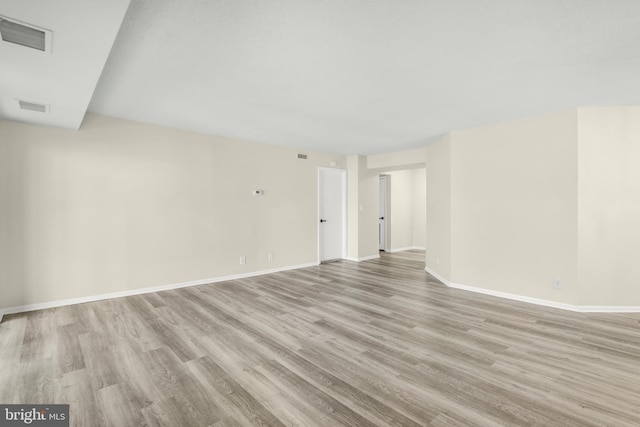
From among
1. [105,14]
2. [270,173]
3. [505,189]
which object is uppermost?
[105,14]

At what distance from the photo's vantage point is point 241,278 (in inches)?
213

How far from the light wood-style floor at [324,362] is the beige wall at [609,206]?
426mm

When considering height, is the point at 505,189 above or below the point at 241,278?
above

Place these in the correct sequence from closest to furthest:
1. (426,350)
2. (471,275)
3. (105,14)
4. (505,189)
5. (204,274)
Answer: (105,14) < (426,350) < (505,189) < (471,275) < (204,274)

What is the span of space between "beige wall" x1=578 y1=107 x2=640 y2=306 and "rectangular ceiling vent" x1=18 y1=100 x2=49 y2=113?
6326 millimetres

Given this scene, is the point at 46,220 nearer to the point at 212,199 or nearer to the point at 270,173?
the point at 212,199

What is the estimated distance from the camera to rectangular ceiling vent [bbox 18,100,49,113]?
2.96 m

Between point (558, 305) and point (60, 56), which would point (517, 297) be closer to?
point (558, 305)

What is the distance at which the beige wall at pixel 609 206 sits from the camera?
3.64 meters

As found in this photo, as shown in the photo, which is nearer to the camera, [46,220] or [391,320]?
[391,320]

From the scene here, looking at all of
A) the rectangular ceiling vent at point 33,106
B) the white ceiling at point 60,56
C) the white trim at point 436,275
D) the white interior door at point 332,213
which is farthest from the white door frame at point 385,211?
the rectangular ceiling vent at point 33,106

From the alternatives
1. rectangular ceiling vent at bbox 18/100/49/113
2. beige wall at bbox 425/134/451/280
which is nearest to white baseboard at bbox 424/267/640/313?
beige wall at bbox 425/134/451/280

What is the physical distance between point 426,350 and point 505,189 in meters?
2.92

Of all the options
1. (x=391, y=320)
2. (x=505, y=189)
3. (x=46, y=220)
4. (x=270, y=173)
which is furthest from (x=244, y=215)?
(x=505, y=189)
